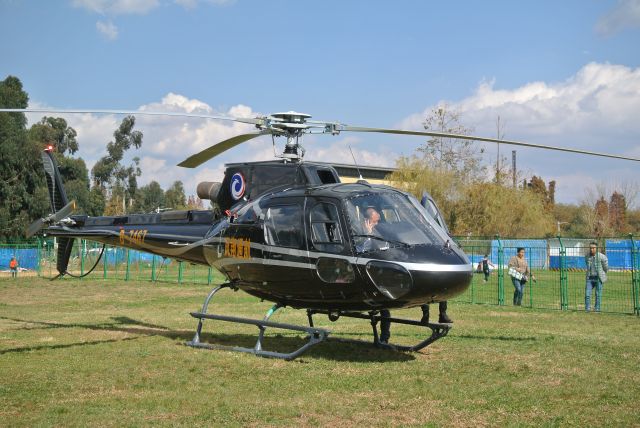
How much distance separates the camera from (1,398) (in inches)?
300

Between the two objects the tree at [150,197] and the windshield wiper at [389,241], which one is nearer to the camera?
the windshield wiper at [389,241]

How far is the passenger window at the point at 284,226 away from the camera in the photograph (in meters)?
9.92

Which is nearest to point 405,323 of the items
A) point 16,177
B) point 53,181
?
point 53,181

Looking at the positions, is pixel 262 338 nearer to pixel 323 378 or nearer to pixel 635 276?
pixel 323 378

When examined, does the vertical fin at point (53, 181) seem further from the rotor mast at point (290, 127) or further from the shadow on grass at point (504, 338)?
the shadow on grass at point (504, 338)

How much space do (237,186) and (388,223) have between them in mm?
3224

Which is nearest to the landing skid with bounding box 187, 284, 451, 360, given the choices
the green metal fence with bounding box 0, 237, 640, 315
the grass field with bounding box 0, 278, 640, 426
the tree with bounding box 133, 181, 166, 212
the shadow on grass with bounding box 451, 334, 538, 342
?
the grass field with bounding box 0, 278, 640, 426

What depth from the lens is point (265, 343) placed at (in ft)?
38.8

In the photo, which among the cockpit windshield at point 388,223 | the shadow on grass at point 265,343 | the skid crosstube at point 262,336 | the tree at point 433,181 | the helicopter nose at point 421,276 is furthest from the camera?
the tree at point 433,181

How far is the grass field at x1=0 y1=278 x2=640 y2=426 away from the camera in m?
6.95

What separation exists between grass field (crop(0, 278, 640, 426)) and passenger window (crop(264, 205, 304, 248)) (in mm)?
1733

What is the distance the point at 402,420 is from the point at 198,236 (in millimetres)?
6480

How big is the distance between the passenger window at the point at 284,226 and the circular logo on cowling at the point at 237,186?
123 cm

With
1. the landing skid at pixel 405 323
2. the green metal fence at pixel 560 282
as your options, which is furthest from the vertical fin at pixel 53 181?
the green metal fence at pixel 560 282
